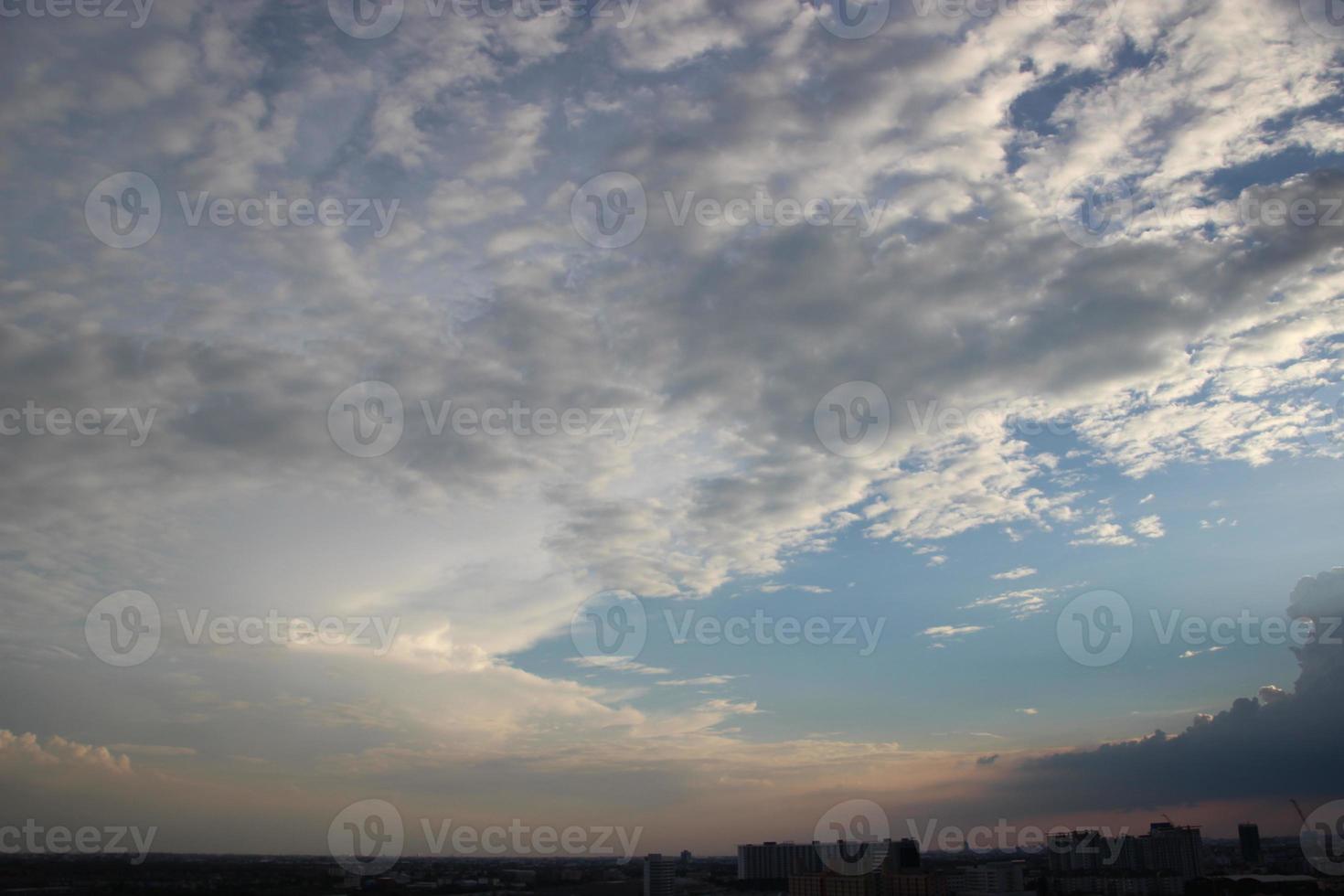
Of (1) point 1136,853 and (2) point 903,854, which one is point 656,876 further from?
(1) point 1136,853

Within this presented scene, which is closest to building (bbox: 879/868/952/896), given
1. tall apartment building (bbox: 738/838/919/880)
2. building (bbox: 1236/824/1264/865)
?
tall apartment building (bbox: 738/838/919/880)

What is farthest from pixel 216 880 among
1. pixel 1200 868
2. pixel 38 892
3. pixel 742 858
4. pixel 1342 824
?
pixel 1342 824

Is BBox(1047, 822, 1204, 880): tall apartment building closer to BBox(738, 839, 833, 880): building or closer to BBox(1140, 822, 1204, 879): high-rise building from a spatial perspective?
BBox(1140, 822, 1204, 879): high-rise building

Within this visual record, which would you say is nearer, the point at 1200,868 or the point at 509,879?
the point at 1200,868

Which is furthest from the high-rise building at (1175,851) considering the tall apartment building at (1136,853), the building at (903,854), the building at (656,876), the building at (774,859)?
the building at (656,876)

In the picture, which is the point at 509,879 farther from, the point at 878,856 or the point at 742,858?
the point at 878,856

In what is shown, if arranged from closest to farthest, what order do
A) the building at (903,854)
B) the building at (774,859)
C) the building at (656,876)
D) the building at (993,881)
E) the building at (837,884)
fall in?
1. the building at (837,884)
2. the building at (993,881)
3. the building at (656,876)
4. the building at (903,854)
5. the building at (774,859)

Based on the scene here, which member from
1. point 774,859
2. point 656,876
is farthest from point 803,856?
point 656,876

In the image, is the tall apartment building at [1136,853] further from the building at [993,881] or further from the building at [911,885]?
the building at [911,885]
